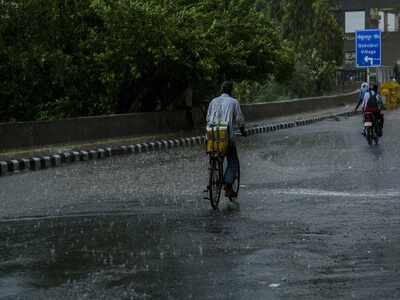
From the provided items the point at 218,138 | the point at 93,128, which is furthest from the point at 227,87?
the point at 93,128

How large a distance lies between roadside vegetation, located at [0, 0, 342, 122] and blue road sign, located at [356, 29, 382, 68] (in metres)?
22.8

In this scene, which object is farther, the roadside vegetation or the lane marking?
the roadside vegetation

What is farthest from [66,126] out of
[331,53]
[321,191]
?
[331,53]

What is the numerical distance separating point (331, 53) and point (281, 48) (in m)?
34.4

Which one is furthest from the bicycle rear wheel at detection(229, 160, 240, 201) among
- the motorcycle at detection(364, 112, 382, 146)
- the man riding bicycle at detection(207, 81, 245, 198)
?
the motorcycle at detection(364, 112, 382, 146)

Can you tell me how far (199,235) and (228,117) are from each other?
3347mm

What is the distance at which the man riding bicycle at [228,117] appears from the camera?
14008 mm

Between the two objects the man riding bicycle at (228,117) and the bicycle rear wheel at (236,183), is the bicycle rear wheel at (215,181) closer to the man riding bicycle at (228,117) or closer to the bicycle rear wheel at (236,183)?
the man riding bicycle at (228,117)

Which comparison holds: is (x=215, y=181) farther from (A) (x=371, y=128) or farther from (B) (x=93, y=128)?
(B) (x=93, y=128)

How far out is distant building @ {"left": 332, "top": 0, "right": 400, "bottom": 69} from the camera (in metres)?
103

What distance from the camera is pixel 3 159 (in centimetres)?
2280

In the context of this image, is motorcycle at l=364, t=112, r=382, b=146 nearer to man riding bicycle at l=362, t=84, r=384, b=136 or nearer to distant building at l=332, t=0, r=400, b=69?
man riding bicycle at l=362, t=84, r=384, b=136

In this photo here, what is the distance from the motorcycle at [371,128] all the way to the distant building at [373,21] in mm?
73257

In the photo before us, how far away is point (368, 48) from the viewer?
5928 centimetres
